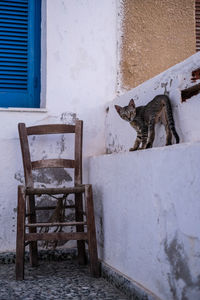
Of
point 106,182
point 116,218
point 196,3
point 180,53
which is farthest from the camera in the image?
point 196,3

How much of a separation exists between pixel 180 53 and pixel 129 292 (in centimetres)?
234

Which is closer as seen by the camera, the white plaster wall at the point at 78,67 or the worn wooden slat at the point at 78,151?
the worn wooden slat at the point at 78,151

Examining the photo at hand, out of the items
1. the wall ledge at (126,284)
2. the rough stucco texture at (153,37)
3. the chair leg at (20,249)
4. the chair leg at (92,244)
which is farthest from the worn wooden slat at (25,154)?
the rough stucco texture at (153,37)

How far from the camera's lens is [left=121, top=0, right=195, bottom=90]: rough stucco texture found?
3852mm

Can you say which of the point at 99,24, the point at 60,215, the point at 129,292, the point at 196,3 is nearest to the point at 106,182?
the point at 60,215

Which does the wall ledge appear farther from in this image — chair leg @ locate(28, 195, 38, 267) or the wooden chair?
chair leg @ locate(28, 195, 38, 267)

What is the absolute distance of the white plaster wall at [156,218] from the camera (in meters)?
1.83

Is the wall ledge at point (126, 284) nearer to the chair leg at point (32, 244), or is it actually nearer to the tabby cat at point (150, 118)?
the chair leg at point (32, 244)

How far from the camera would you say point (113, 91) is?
3828 millimetres

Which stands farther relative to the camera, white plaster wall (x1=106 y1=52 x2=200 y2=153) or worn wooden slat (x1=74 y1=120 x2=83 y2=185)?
worn wooden slat (x1=74 y1=120 x2=83 y2=185)

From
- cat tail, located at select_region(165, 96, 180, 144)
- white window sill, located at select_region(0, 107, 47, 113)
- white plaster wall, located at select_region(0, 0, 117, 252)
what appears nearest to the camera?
cat tail, located at select_region(165, 96, 180, 144)

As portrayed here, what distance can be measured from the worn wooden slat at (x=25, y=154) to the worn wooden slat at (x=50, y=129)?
0.06m

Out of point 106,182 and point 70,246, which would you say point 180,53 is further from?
point 70,246

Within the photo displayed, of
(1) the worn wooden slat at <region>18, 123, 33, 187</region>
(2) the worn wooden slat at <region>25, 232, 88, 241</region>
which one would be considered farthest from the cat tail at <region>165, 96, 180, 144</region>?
(1) the worn wooden slat at <region>18, 123, 33, 187</region>
